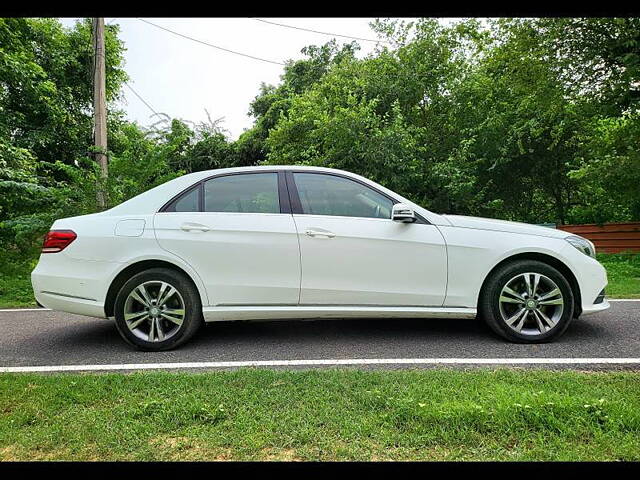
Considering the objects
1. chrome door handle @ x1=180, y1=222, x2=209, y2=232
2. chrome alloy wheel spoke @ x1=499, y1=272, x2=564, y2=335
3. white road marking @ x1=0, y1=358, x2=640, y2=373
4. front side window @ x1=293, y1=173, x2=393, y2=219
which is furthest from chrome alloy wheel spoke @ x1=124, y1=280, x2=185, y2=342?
chrome alloy wheel spoke @ x1=499, y1=272, x2=564, y2=335

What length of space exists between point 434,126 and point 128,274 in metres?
12.4

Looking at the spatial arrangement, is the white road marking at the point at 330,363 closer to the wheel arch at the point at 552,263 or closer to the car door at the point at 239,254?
the car door at the point at 239,254

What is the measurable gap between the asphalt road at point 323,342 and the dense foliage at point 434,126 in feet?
12.7

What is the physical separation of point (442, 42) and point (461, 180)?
5.29 m

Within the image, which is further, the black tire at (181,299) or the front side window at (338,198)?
the front side window at (338,198)

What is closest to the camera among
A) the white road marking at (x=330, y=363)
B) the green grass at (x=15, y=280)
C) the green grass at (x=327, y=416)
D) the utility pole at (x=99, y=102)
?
the green grass at (x=327, y=416)

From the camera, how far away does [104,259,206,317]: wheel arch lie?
3.96m

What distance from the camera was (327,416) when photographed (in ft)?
7.99

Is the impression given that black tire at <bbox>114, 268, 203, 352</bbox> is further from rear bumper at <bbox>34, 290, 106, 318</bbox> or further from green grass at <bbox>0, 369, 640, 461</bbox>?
green grass at <bbox>0, 369, 640, 461</bbox>

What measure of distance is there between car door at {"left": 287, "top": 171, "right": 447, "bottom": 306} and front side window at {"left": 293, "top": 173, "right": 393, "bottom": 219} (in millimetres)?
109

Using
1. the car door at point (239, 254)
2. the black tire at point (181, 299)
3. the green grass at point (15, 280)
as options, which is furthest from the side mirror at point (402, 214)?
the green grass at point (15, 280)

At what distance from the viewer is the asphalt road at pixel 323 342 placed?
12.0 ft
